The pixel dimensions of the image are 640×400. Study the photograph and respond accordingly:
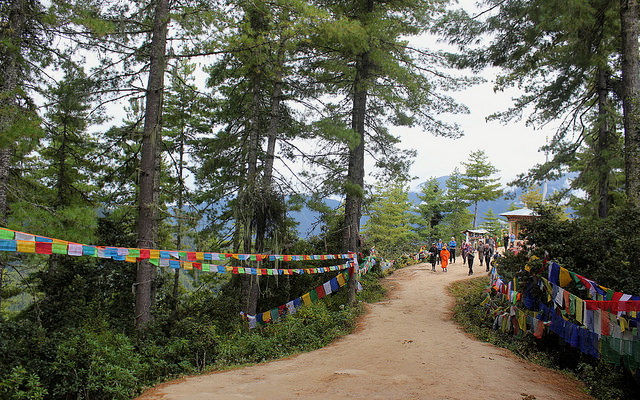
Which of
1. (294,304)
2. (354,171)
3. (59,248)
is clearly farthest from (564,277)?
(294,304)

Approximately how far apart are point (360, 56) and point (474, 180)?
1734 inches

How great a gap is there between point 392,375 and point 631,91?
8151 millimetres

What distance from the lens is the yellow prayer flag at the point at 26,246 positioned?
5.45 metres

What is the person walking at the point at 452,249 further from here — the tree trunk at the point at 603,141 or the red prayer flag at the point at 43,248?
the red prayer flag at the point at 43,248

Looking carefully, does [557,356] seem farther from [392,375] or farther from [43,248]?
[43,248]

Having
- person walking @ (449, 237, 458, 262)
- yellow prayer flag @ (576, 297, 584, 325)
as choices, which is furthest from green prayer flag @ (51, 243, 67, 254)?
person walking @ (449, 237, 458, 262)

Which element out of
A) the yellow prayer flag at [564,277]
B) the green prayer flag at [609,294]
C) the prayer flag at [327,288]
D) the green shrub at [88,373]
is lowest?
the green shrub at [88,373]

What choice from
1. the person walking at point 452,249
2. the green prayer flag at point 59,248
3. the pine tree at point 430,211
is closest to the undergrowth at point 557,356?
the green prayer flag at point 59,248

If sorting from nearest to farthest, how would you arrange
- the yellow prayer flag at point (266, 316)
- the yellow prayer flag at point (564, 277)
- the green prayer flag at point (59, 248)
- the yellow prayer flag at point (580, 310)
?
the green prayer flag at point (59, 248) → the yellow prayer flag at point (580, 310) → the yellow prayer flag at point (564, 277) → the yellow prayer flag at point (266, 316)

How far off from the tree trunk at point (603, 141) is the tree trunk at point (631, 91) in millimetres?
6550

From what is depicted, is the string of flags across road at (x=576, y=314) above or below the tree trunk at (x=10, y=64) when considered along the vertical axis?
below

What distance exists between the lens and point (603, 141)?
16.1 metres

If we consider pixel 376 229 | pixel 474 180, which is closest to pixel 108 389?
pixel 376 229

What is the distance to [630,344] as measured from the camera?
216 inches
